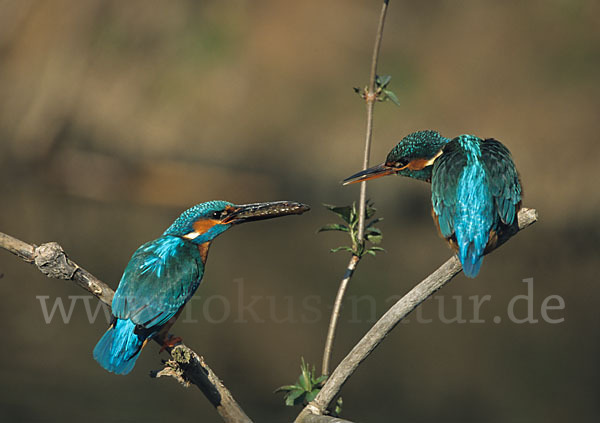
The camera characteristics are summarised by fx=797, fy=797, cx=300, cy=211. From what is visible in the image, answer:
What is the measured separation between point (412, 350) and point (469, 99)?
4.10 meters

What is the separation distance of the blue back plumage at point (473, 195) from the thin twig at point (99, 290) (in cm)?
73

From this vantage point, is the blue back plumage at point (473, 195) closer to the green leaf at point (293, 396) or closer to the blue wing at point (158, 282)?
the green leaf at point (293, 396)

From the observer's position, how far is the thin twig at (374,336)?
1988 mm

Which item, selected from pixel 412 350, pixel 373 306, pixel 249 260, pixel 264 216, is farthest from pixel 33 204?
pixel 264 216

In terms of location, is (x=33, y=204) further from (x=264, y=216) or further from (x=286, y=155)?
(x=264, y=216)

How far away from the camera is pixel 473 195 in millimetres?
2270

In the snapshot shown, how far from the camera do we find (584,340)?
4.86 metres

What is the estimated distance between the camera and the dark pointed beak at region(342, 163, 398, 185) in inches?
89.6

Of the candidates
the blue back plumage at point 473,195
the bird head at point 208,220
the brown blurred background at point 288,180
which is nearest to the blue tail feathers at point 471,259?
the blue back plumage at point 473,195

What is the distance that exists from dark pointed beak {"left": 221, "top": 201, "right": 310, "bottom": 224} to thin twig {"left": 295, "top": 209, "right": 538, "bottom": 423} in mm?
411

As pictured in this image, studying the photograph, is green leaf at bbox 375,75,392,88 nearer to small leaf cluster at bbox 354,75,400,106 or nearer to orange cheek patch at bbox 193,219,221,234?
small leaf cluster at bbox 354,75,400,106

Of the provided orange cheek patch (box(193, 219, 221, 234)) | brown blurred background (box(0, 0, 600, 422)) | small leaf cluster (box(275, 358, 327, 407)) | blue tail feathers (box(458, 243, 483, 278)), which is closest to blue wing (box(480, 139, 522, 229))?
blue tail feathers (box(458, 243, 483, 278))

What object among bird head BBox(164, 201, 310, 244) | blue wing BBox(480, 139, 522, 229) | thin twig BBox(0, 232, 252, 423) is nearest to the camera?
thin twig BBox(0, 232, 252, 423)

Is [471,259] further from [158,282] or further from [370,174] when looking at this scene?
[158,282]
